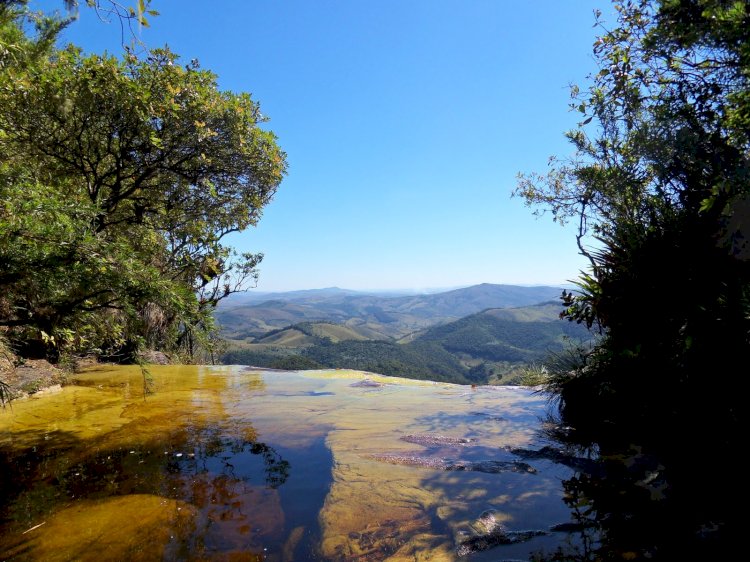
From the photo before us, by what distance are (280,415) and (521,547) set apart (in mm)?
5455

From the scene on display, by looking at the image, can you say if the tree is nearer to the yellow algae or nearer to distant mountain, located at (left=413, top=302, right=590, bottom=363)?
the yellow algae

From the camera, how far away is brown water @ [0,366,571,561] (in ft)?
12.0

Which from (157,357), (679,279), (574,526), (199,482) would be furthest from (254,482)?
(157,357)

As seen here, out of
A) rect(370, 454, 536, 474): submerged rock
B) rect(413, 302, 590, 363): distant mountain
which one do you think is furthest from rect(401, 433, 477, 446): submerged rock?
rect(413, 302, 590, 363): distant mountain

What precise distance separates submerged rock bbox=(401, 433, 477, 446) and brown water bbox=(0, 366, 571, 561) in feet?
0.42

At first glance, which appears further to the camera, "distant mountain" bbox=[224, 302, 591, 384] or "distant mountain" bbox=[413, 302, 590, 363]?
"distant mountain" bbox=[413, 302, 590, 363]

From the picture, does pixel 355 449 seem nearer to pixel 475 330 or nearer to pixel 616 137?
pixel 616 137

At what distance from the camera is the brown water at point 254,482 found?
12.0 feet

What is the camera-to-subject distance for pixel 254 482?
4.96m

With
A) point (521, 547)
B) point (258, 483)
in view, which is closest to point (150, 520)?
point (258, 483)

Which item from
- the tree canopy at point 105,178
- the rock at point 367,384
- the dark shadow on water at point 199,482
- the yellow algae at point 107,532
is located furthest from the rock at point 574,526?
the rock at point 367,384

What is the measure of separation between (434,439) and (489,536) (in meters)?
2.79

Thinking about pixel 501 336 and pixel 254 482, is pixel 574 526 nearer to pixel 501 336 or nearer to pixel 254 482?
pixel 254 482

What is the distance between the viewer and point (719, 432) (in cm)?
470
